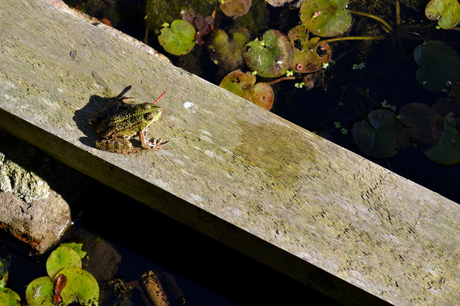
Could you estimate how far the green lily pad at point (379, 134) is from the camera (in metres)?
3.50

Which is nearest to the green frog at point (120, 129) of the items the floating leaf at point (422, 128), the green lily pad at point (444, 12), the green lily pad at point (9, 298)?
the green lily pad at point (9, 298)

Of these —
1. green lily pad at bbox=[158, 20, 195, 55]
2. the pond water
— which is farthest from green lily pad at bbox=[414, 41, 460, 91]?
green lily pad at bbox=[158, 20, 195, 55]

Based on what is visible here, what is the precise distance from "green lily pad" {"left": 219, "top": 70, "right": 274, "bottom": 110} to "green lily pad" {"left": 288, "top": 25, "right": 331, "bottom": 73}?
0.38 m

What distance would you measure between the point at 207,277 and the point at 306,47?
230 centimetres

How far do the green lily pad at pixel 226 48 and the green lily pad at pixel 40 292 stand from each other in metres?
2.40

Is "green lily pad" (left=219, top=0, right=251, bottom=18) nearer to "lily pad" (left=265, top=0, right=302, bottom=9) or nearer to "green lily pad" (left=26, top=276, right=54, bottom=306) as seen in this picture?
"lily pad" (left=265, top=0, right=302, bottom=9)

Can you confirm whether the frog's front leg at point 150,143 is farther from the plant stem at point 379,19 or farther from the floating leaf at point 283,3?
the plant stem at point 379,19

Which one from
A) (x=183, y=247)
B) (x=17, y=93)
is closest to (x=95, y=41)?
(x=17, y=93)

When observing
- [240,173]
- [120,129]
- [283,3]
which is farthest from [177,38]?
[240,173]

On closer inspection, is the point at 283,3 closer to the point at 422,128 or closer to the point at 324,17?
the point at 324,17

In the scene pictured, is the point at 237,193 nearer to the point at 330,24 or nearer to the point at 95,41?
the point at 95,41

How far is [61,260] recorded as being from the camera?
303cm

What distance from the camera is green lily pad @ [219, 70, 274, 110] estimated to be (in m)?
3.65

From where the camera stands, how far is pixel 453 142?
3496 mm
